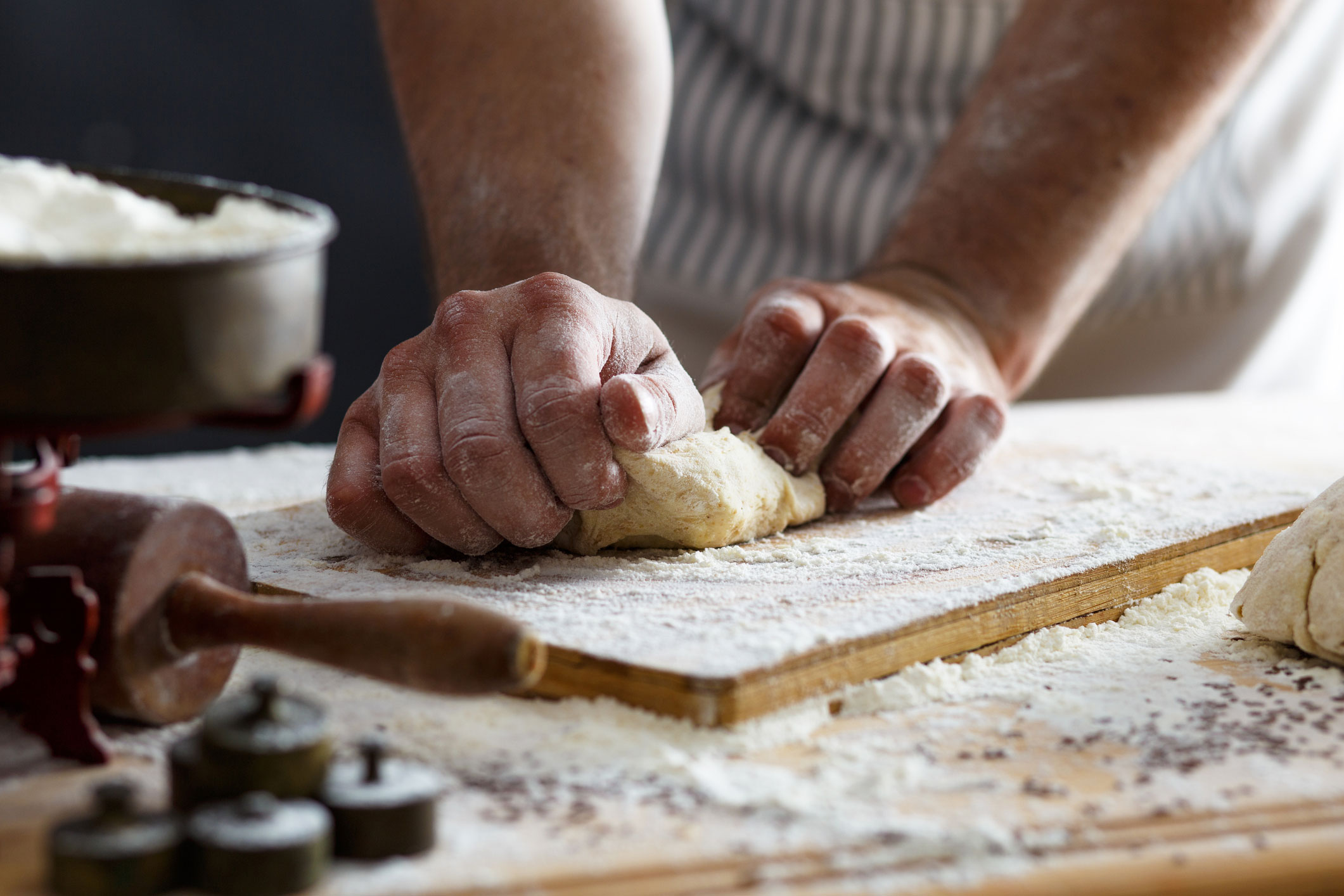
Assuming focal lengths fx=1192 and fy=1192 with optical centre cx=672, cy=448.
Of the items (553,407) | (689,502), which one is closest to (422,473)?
(553,407)

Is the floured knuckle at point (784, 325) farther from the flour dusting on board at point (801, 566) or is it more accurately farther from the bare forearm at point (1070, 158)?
the bare forearm at point (1070, 158)

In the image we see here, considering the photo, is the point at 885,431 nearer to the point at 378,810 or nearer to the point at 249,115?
the point at 378,810

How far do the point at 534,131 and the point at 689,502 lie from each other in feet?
2.50

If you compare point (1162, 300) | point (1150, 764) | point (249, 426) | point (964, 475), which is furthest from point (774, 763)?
point (1162, 300)

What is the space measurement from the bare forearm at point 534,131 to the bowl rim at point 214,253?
0.73 m

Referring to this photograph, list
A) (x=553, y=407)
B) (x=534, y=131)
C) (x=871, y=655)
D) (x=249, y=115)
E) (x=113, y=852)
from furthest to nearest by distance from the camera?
1. (x=249, y=115)
2. (x=534, y=131)
3. (x=553, y=407)
4. (x=871, y=655)
5. (x=113, y=852)

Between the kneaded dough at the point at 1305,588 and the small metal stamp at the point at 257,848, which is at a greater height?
the kneaded dough at the point at 1305,588

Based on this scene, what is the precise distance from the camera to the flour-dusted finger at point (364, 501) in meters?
1.27

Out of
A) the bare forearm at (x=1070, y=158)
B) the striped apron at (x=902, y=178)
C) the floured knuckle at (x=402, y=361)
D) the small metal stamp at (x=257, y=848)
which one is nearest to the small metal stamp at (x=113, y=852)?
the small metal stamp at (x=257, y=848)

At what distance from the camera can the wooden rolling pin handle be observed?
0.80 m

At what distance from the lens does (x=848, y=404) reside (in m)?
1.54

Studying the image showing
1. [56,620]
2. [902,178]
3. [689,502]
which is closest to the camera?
[56,620]

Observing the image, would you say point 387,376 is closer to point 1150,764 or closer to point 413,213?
point 1150,764

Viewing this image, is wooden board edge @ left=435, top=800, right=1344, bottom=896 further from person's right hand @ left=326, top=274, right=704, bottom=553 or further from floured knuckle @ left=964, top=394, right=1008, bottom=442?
floured knuckle @ left=964, top=394, right=1008, bottom=442
